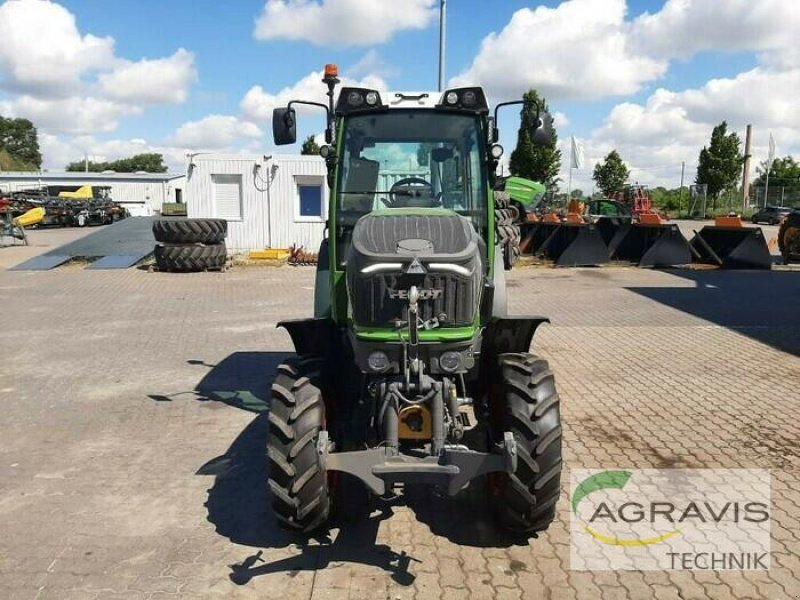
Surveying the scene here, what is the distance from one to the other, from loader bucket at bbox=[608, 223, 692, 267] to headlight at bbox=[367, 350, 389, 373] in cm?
1531

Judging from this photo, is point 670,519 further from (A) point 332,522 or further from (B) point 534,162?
(B) point 534,162

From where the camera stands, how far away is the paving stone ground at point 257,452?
358 cm

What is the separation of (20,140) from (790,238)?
108 meters

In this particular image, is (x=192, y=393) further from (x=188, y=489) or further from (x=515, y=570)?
(x=515, y=570)

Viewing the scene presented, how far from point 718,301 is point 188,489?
1093 centimetres

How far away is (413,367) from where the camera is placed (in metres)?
3.74

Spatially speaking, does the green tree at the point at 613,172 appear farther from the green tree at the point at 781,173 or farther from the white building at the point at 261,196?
the white building at the point at 261,196

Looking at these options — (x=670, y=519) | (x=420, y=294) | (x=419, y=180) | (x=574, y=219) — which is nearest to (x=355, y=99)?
(x=419, y=180)

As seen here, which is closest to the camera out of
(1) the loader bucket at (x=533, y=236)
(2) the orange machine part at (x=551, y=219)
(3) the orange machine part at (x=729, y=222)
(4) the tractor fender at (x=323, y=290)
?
(4) the tractor fender at (x=323, y=290)

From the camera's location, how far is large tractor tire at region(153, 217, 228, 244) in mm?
16375

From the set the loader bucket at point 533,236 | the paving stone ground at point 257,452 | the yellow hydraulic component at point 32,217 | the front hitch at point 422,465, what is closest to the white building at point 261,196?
the loader bucket at point 533,236

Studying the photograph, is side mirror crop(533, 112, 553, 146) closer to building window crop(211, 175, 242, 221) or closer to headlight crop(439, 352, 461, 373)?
headlight crop(439, 352, 461, 373)

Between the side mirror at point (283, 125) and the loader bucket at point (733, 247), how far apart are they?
15.1 m

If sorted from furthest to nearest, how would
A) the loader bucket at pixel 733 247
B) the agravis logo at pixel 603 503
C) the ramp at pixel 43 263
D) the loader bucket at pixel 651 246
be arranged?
1. the loader bucket at pixel 651 246
2. the ramp at pixel 43 263
3. the loader bucket at pixel 733 247
4. the agravis logo at pixel 603 503
